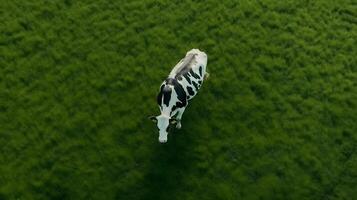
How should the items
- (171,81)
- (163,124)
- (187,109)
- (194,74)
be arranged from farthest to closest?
(187,109) < (194,74) < (171,81) < (163,124)

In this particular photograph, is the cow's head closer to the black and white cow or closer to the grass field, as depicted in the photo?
the black and white cow

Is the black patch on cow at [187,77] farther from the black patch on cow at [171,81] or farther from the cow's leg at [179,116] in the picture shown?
the cow's leg at [179,116]

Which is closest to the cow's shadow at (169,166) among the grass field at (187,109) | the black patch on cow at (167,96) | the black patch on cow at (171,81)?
the grass field at (187,109)

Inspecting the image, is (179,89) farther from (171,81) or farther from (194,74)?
(194,74)

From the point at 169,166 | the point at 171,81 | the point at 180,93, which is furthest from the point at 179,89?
the point at 169,166

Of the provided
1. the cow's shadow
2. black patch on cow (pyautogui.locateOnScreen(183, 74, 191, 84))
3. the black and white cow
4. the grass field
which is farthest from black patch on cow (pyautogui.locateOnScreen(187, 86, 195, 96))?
the cow's shadow
